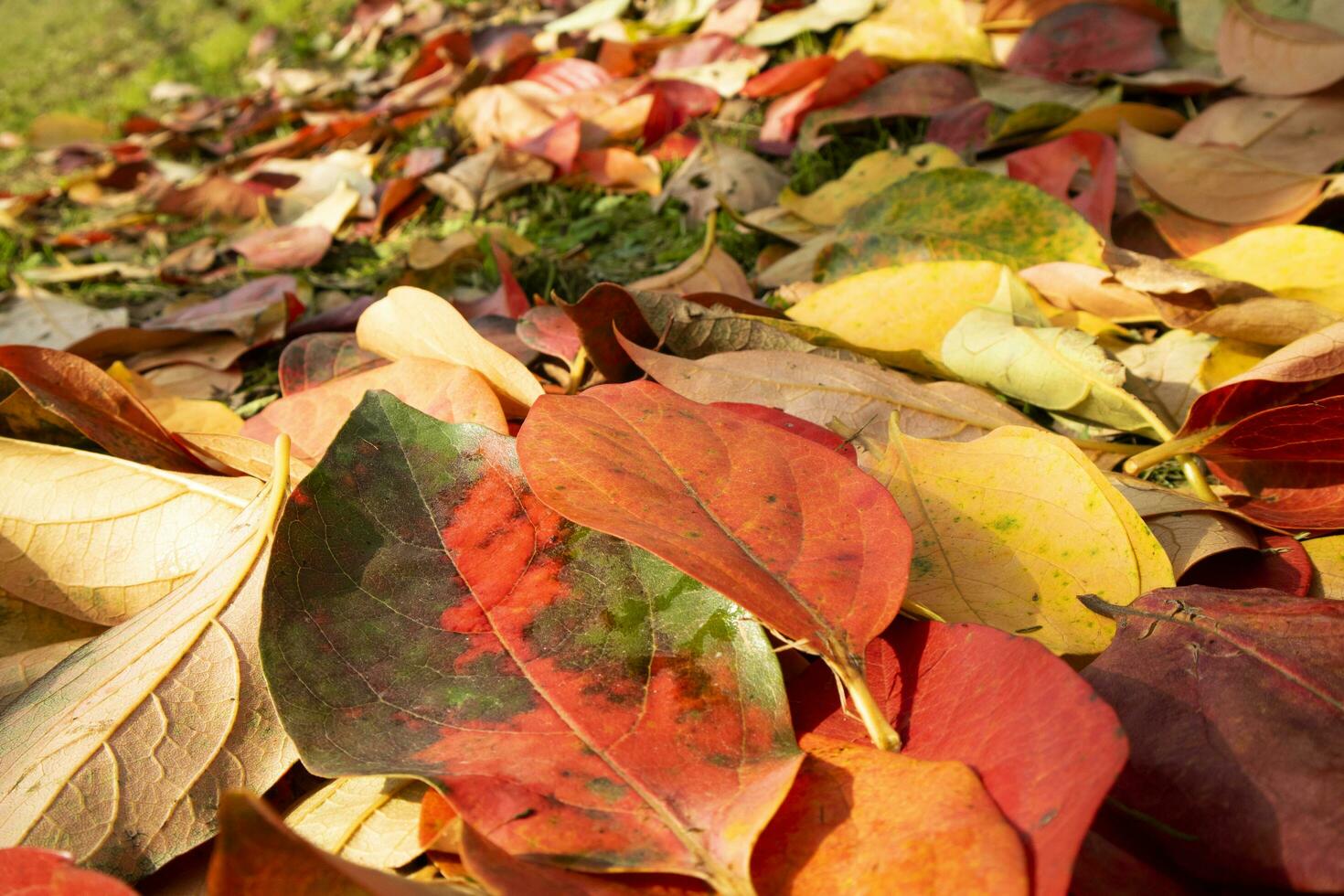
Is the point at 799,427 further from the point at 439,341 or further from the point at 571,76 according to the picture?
the point at 571,76

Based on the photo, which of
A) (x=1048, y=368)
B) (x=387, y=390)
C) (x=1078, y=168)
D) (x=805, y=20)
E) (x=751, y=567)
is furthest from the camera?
(x=805, y=20)

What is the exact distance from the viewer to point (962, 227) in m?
1.14

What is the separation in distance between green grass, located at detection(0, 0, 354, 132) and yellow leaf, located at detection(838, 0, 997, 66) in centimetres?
285

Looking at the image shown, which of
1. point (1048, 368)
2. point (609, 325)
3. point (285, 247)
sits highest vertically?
point (609, 325)

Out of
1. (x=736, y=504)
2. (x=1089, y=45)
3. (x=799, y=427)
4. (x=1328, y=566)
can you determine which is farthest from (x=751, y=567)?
(x=1089, y=45)

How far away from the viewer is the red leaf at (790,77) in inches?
73.1

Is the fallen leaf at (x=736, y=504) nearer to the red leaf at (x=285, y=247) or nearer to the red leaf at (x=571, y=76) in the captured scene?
the red leaf at (x=285, y=247)

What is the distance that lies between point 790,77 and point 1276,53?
81 centimetres

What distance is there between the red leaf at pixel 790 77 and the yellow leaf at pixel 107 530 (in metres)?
1.42

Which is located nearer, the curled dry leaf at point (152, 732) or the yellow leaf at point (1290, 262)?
the curled dry leaf at point (152, 732)

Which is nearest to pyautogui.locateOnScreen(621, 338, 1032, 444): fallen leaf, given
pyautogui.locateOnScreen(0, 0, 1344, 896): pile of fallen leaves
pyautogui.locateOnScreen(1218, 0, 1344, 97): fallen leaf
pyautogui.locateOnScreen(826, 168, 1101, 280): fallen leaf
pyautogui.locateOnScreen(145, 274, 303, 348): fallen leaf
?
pyautogui.locateOnScreen(0, 0, 1344, 896): pile of fallen leaves

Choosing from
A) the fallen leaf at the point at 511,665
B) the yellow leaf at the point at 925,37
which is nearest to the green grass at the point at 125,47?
the yellow leaf at the point at 925,37

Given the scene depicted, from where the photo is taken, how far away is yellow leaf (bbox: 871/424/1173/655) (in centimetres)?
61

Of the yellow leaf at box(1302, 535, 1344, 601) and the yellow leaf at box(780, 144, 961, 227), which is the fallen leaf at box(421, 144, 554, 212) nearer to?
the yellow leaf at box(780, 144, 961, 227)
